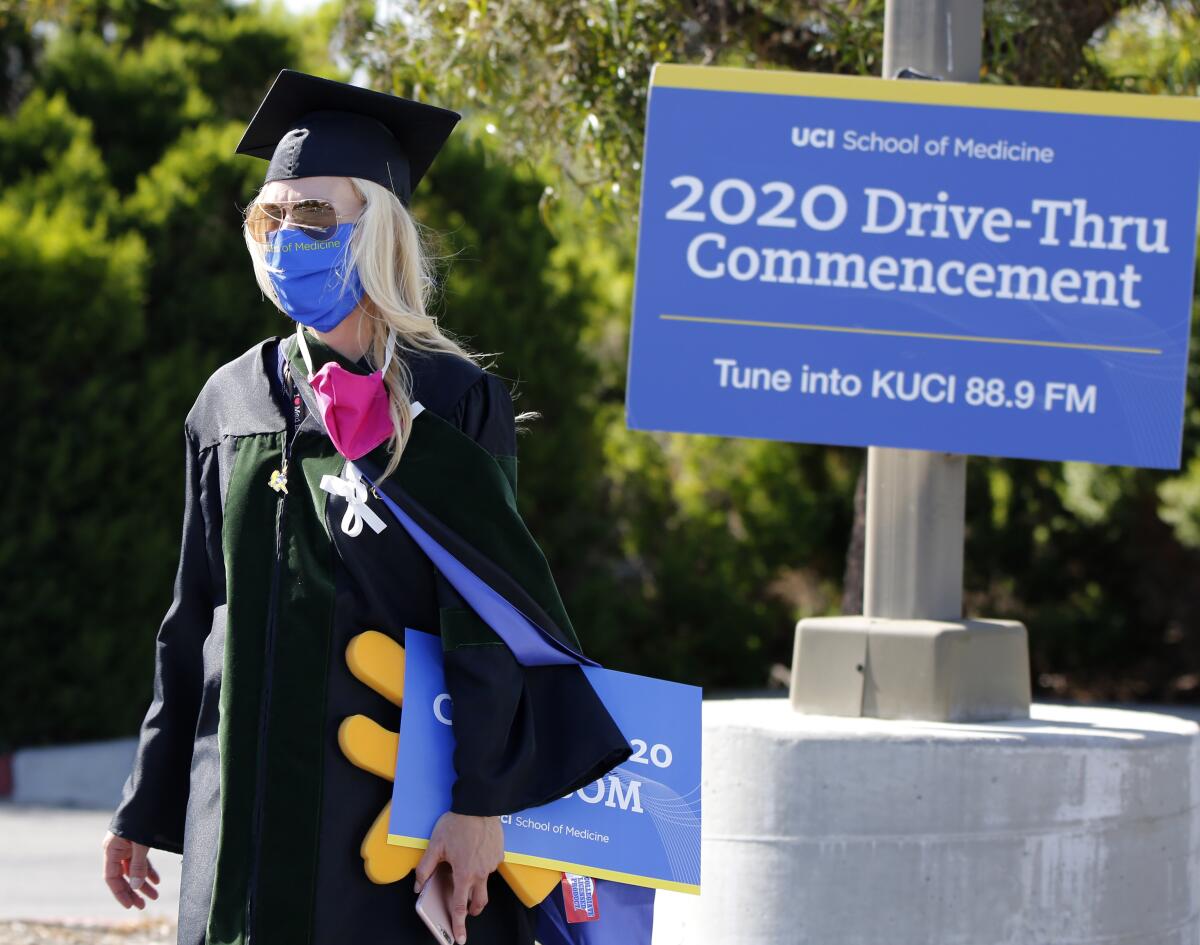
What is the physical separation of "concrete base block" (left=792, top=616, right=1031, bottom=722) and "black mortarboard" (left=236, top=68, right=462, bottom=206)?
1.88m

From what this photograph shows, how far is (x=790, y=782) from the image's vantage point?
12.1ft

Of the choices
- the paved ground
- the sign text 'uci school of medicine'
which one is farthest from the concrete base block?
the paved ground

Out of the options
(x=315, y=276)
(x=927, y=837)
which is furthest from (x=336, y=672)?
(x=927, y=837)

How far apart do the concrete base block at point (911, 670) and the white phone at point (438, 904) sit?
1874mm

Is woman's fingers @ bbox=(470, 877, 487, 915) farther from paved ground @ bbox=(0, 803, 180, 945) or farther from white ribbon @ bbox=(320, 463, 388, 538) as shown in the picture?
paved ground @ bbox=(0, 803, 180, 945)

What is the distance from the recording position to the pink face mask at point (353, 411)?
7.87 ft

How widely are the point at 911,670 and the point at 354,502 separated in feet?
6.57

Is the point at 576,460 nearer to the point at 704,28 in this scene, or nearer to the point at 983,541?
the point at 983,541

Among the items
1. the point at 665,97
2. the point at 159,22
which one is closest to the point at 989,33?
the point at 665,97

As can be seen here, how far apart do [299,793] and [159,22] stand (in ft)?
33.2

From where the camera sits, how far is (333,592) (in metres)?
2.38

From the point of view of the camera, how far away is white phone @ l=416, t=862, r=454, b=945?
2.31 metres

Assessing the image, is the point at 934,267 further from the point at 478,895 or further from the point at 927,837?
the point at 478,895

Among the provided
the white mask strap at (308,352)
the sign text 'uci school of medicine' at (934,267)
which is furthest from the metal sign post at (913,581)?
the white mask strap at (308,352)
